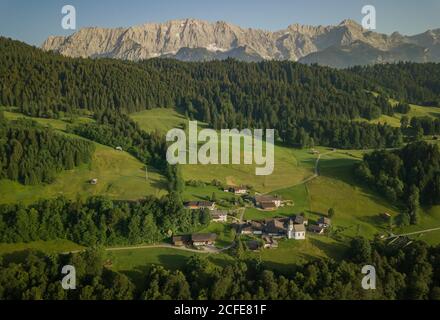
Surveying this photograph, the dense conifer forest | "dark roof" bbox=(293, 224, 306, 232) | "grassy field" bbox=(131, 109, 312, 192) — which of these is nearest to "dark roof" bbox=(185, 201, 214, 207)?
"grassy field" bbox=(131, 109, 312, 192)

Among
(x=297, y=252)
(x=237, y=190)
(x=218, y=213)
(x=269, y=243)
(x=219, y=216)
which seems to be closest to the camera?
(x=297, y=252)

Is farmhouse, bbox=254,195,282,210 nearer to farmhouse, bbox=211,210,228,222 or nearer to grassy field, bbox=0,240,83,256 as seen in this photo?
farmhouse, bbox=211,210,228,222

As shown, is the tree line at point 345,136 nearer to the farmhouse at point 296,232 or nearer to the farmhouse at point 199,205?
the farmhouse at point 199,205

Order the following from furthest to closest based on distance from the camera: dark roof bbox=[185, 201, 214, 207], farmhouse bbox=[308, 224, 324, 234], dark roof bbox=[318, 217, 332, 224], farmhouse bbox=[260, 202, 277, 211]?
farmhouse bbox=[260, 202, 277, 211]
dark roof bbox=[185, 201, 214, 207]
dark roof bbox=[318, 217, 332, 224]
farmhouse bbox=[308, 224, 324, 234]

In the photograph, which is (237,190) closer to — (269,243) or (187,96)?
(269,243)

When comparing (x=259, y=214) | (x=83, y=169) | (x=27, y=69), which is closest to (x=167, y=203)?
(x=259, y=214)

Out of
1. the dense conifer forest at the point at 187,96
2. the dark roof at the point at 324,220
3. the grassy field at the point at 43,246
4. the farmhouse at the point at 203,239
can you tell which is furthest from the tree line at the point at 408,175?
the grassy field at the point at 43,246

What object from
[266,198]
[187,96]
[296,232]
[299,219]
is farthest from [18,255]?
[187,96]
